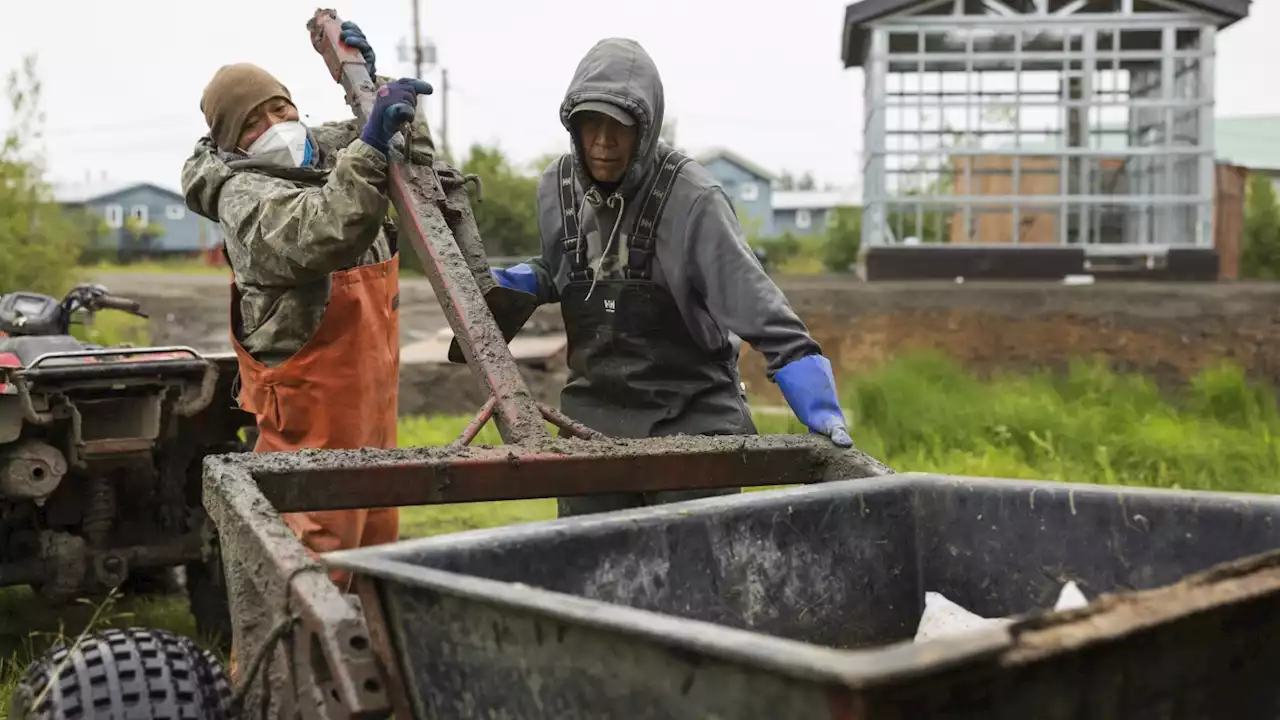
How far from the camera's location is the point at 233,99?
416 cm

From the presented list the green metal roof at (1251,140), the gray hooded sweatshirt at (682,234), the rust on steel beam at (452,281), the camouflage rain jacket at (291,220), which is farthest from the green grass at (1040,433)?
the green metal roof at (1251,140)

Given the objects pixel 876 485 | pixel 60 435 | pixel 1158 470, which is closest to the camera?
pixel 876 485

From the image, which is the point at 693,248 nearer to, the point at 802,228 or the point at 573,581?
the point at 573,581

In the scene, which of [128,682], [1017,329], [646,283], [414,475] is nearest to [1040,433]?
[1017,329]

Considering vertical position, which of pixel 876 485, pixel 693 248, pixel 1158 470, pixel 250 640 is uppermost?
pixel 693 248

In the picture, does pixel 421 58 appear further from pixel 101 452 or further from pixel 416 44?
pixel 101 452

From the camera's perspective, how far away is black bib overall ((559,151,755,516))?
3668 mm

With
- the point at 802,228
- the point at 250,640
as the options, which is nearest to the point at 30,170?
the point at 250,640

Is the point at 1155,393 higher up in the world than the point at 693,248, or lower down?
lower down

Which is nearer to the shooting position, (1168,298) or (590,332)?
(590,332)

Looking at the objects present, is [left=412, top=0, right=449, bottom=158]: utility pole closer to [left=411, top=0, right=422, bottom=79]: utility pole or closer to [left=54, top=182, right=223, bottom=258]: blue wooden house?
[left=411, top=0, right=422, bottom=79]: utility pole

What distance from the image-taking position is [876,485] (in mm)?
2645

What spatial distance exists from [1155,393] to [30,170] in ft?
30.6

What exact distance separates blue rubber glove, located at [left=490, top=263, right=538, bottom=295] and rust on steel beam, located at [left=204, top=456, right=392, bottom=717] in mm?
1467
